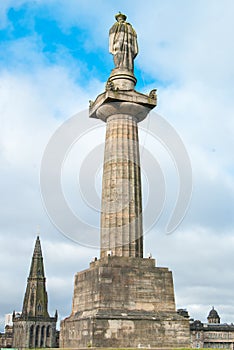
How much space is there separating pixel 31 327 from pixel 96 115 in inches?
4080

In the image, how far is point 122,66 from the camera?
36.1 meters

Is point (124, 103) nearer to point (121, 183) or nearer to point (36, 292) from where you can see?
point (121, 183)

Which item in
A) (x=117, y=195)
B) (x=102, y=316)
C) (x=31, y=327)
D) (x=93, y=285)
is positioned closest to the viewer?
(x=102, y=316)

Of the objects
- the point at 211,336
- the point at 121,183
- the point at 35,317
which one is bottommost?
the point at 121,183

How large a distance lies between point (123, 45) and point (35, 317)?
106m

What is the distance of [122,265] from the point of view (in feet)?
101

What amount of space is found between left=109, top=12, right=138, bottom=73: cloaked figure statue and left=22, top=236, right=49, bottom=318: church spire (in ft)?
343

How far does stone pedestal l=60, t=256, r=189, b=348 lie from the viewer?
94.3 ft

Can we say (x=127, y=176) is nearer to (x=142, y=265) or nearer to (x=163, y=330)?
(x=142, y=265)

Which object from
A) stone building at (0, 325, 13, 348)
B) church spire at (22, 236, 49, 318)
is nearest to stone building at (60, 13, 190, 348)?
church spire at (22, 236, 49, 318)

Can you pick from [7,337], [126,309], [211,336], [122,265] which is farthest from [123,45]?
[7,337]

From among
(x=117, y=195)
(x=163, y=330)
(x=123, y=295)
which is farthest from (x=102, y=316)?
(x=117, y=195)

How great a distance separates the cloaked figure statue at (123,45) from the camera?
36219 mm

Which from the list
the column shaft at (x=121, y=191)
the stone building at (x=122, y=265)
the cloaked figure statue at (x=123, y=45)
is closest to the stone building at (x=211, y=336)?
the stone building at (x=122, y=265)
